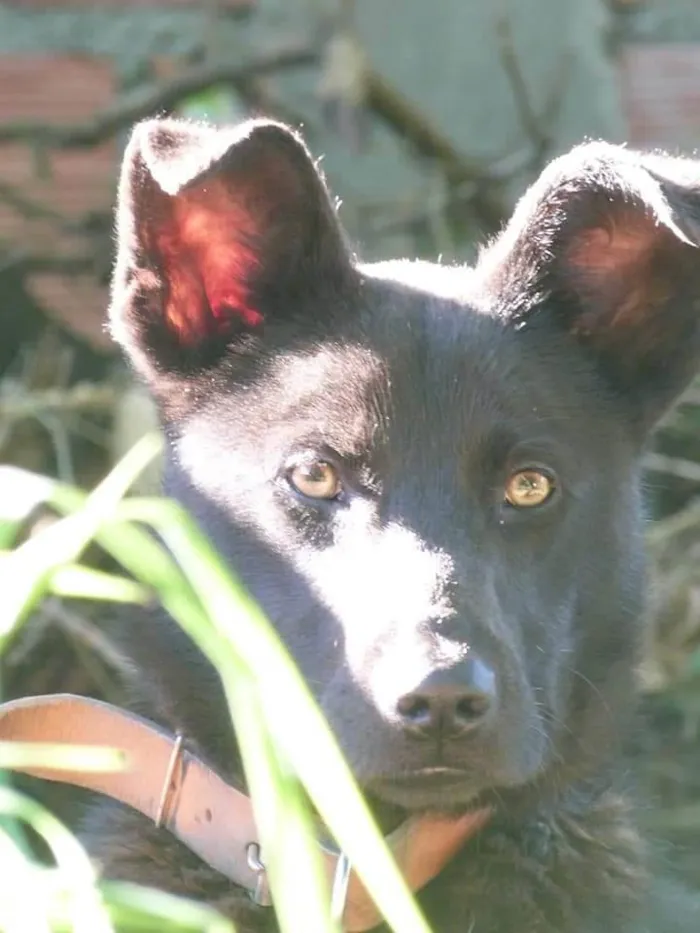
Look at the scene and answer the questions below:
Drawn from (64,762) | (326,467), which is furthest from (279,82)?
(64,762)

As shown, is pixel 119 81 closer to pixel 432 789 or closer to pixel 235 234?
pixel 235 234

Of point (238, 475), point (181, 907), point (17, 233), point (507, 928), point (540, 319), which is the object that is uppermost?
point (17, 233)

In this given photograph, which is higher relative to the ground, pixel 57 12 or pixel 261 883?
pixel 57 12

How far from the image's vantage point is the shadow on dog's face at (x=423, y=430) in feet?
4.64

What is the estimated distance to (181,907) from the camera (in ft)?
2.38

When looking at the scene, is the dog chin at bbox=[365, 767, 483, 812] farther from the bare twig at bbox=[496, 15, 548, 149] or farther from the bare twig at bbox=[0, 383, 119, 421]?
the bare twig at bbox=[496, 15, 548, 149]

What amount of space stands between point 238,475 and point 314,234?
0.30 meters

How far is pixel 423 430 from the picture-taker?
1552mm

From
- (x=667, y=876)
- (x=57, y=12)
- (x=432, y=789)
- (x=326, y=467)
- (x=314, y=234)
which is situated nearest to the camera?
(x=432, y=789)

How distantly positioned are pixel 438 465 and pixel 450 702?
0.31 m

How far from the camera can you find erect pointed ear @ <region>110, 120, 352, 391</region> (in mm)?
1617

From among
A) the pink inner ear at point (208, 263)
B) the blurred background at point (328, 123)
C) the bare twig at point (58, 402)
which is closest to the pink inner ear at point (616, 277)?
the pink inner ear at point (208, 263)

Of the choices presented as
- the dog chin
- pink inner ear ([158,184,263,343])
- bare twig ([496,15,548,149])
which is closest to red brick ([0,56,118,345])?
bare twig ([496,15,548,149])

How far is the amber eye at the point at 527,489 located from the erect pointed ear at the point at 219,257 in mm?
330
